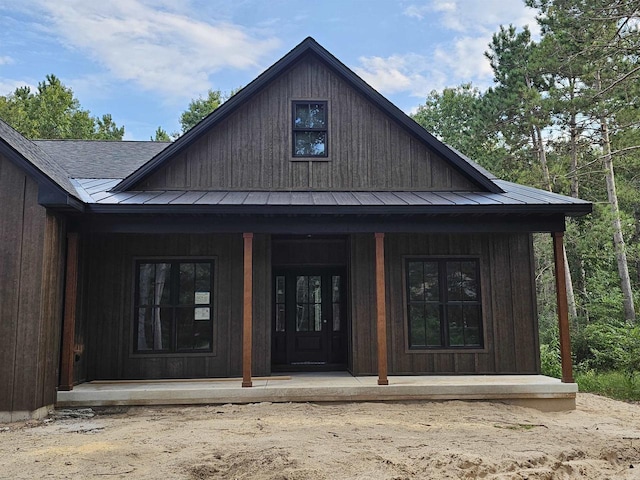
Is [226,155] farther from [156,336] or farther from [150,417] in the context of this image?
[150,417]

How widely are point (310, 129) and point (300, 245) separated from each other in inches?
83.2

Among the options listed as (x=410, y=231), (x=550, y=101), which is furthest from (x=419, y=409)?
(x=550, y=101)

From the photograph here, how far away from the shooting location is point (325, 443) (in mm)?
5484

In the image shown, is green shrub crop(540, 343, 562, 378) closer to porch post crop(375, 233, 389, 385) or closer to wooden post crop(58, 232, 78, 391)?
porch post crop(375, 233, 389, 385)

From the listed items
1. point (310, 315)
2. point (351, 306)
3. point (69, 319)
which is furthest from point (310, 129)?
point (69, 319)

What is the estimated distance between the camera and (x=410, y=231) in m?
8.12

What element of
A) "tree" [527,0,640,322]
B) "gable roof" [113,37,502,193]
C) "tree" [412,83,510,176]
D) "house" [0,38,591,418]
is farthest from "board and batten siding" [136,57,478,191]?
"tree" [412,83,510,176]

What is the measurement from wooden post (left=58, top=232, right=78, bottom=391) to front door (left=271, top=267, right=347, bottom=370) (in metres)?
3.62

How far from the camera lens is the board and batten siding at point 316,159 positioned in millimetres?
9023

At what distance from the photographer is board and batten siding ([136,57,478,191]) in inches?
355

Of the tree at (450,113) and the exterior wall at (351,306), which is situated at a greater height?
the tree at (450,113)

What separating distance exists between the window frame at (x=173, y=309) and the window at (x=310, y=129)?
7.98 ft

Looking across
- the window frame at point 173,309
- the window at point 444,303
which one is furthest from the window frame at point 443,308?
the window frame at point 173,309

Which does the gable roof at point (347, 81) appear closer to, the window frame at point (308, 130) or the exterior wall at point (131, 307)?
the window frame at point (308, 130)
